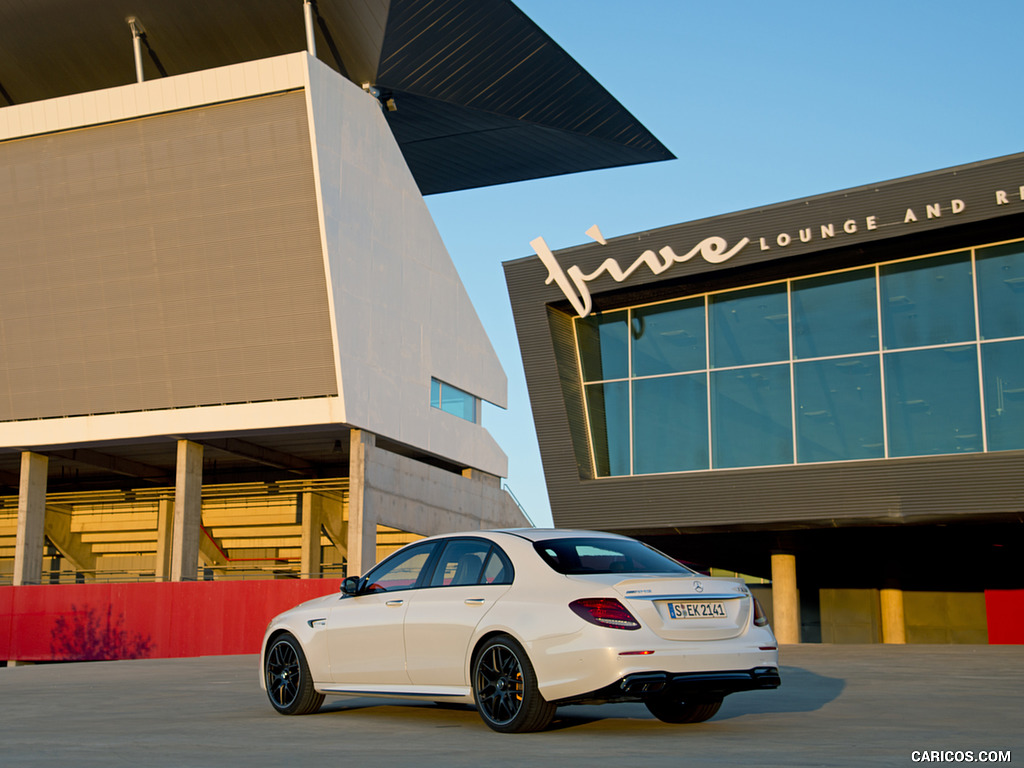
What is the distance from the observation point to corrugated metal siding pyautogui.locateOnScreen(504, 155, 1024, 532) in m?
22.4

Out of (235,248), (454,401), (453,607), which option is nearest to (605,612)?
(453,607)

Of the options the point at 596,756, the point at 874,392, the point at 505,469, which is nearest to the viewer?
the point at 596,756

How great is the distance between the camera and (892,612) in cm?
3066

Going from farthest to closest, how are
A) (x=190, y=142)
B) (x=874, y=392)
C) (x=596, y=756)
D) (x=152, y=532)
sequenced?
(x=152, y=532) < (x=190, y=142) < (x=874, y=392) < (x=596, y=756)

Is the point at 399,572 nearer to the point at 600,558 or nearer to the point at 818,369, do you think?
the point at 600,558

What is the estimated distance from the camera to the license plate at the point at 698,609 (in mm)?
7602

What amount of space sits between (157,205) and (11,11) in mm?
8326

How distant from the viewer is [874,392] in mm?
23562

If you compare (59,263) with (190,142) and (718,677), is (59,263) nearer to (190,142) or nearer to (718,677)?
(190,142)

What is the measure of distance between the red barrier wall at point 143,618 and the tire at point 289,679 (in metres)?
23.3

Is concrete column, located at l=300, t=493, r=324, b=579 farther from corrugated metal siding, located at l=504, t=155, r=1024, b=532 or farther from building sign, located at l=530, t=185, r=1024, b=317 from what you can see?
building sign, located at l=530, t=185, r=1024, b=317

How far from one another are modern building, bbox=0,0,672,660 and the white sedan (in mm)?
24828

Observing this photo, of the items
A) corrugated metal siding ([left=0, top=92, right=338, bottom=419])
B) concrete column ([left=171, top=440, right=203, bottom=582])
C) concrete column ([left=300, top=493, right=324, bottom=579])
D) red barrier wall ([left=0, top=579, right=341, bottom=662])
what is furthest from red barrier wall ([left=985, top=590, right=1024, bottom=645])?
concrete column ([left=300, top=493, right=324, bottom=579])

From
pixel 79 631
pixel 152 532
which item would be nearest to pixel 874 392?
pixel 79 631
